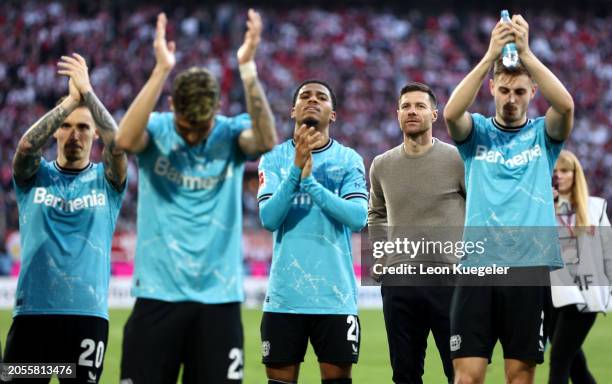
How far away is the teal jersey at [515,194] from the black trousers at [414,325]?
3.12 feet

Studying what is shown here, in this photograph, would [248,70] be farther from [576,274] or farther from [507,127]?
[576,274]

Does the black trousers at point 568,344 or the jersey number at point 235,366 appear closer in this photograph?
the jersey number at point 235,366

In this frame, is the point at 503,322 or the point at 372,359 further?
the point at 372,359

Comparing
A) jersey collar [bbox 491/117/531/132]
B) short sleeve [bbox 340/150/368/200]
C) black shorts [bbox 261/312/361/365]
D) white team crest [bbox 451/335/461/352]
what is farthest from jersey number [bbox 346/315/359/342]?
jersey collar [bbox 491/117/531/132]

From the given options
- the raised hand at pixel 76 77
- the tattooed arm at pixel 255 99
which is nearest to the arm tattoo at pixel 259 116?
the tattooed arm at pixel 255 99

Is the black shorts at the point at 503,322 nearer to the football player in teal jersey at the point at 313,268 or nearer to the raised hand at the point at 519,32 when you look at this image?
the football player in teal jersey at the point at 313,268

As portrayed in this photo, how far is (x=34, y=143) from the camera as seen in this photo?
5578 millimetres

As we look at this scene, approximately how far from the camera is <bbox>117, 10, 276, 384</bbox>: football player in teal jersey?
4543mm

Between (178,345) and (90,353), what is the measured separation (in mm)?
1287

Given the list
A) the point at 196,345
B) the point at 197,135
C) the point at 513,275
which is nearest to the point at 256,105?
the point at 197,135

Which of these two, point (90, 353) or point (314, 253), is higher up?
point (314, 253)

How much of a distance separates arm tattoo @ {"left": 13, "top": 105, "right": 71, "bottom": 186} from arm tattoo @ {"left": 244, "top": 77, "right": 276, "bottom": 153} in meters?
1.42

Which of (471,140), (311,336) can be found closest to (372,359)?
(311,336)

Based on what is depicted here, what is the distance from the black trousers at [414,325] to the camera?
252 inches
